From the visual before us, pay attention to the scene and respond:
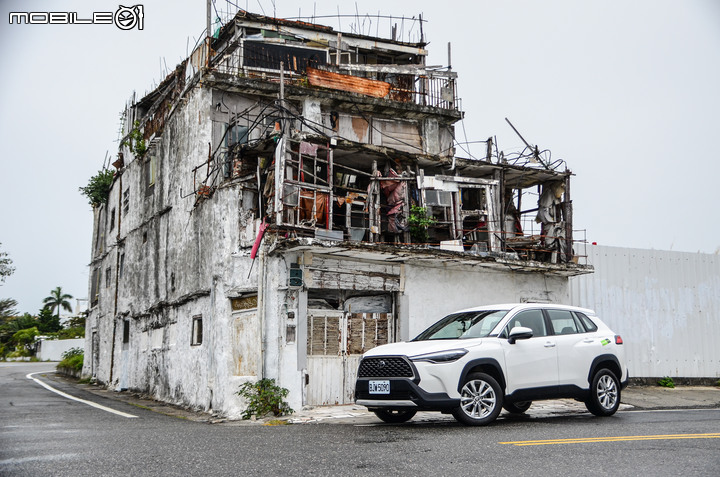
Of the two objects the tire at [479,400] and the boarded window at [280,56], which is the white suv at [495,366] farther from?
the boarded window at [280,56]

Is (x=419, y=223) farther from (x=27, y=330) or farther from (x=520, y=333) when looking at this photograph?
(x=27, y=330)

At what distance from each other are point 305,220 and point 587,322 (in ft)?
20.5

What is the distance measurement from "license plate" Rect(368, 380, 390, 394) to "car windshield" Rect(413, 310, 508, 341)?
1.45 metres

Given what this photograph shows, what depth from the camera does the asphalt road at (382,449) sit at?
6.02 meters

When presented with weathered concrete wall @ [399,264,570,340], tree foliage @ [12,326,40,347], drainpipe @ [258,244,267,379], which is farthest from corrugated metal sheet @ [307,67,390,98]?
tree foliage @ [12,326,40,347]

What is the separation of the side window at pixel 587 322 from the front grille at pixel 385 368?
3631 mm

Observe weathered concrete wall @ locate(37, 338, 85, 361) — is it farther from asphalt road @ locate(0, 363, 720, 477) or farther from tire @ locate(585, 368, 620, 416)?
tire @ locate(585, 368, 620, 416)

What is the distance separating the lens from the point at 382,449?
7148 millimetres

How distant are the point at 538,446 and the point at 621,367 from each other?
15.8ft

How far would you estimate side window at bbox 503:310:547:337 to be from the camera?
10656mm

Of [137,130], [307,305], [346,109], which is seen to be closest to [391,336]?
[307,305]

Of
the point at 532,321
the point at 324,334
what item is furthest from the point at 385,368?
the point at 324,334

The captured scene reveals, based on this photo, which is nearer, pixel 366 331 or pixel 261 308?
pixel 261 308

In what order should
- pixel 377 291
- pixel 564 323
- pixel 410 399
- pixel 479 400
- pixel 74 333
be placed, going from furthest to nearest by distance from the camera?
pixel 74 333 → pixel 377 291 → pixel 564 323 → pixel 479 400 → pixel 410 399
